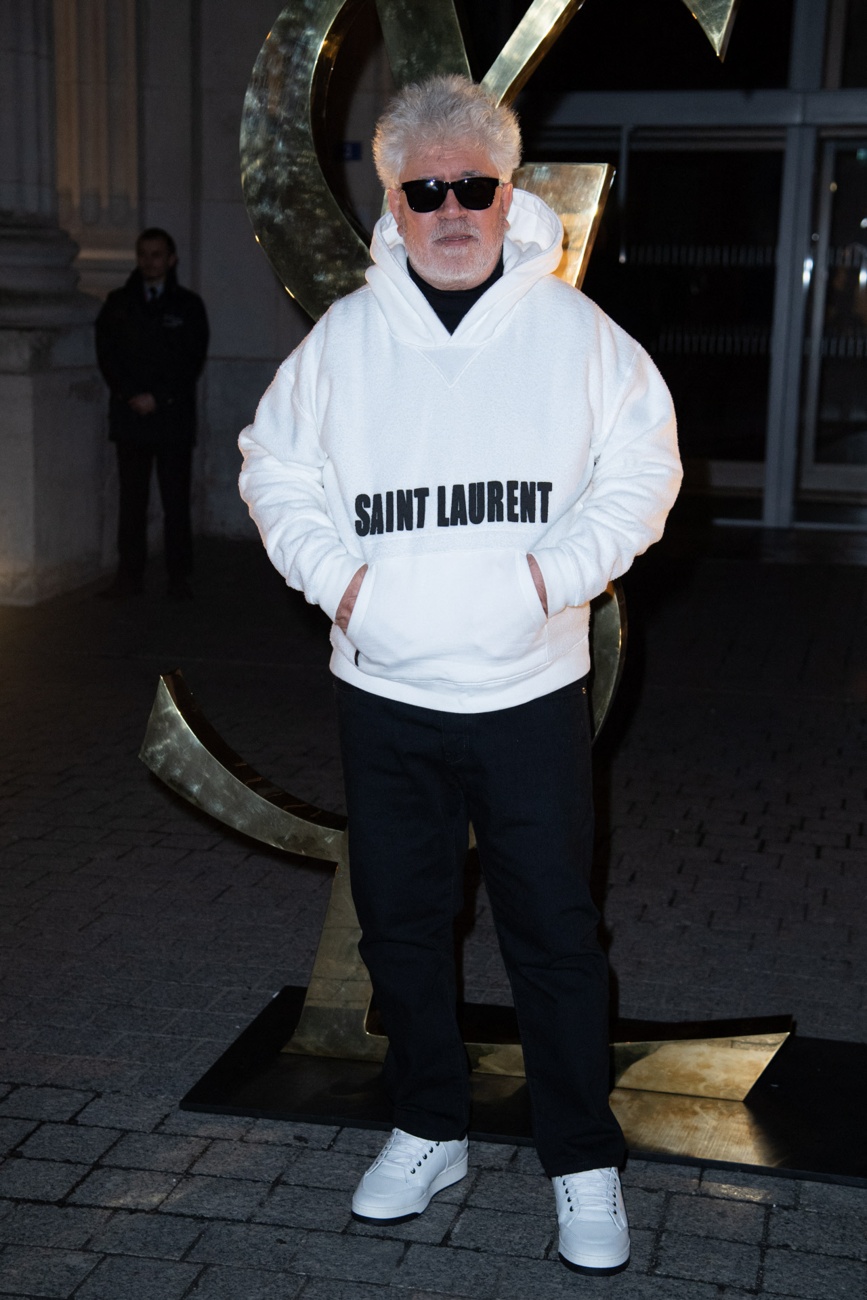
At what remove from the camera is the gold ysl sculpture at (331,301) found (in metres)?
3.24

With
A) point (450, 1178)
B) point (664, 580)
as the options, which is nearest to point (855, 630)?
point (664, 580)

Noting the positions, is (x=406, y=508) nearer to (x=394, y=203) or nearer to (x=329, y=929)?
(x=394, y=203)

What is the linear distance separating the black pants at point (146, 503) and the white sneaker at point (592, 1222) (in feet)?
22.0

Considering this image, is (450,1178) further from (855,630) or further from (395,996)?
(855,630)

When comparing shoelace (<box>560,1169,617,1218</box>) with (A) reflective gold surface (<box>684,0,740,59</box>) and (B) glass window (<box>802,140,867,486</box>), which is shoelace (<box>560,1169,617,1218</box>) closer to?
(A) reflective gold surface (<box>684,0,740,59</box>)

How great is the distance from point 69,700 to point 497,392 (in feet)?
14.6

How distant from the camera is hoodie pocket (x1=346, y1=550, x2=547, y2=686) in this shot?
2645 millimetres

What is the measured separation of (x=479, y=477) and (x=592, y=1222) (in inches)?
52.8

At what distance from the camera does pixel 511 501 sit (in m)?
2.67

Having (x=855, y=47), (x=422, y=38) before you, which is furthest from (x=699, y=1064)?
(x=855, y=47)

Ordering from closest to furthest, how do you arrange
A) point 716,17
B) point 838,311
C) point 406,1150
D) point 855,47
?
1. point 406,1150
2. point 716,17
3. point 855,47
4. point 838,311

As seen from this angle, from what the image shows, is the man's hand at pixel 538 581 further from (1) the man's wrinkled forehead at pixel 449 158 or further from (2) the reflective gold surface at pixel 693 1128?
(2) the reflective gold surface at pixel 693 1128

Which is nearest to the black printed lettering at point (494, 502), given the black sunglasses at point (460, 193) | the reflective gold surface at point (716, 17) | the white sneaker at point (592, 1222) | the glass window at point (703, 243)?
the black sunglasses at point (460, 193)

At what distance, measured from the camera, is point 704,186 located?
12.2 m
